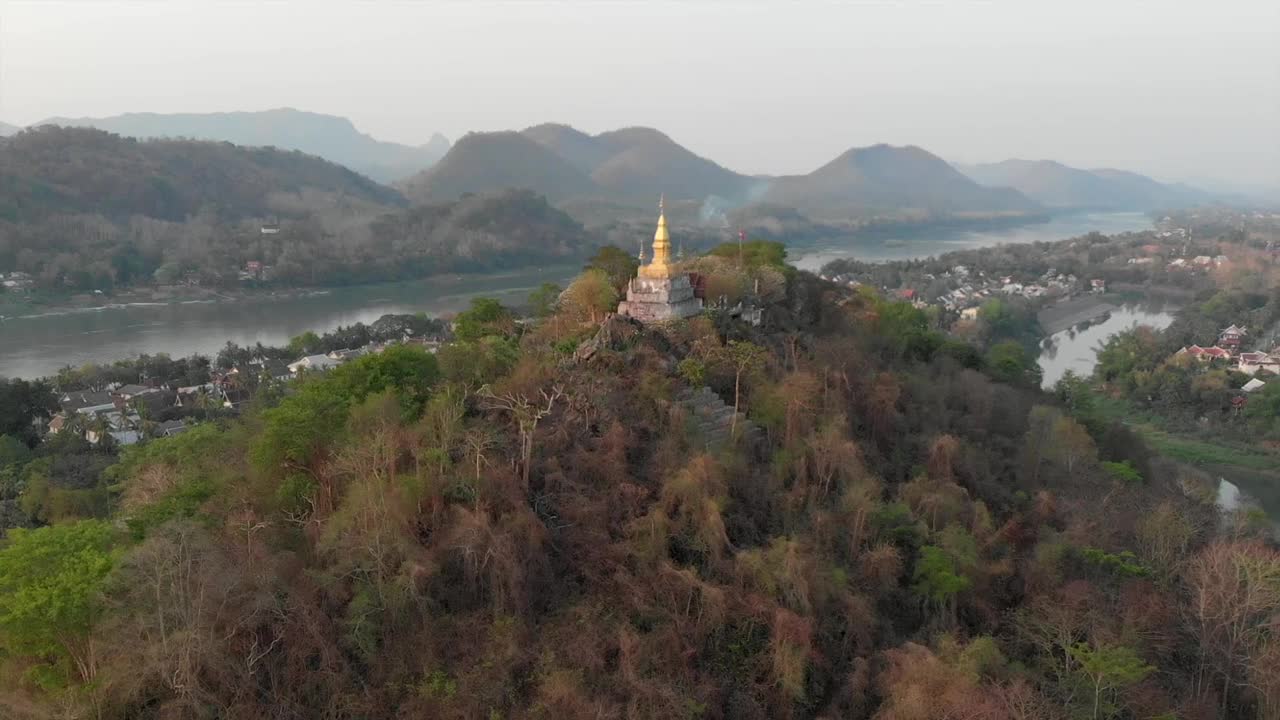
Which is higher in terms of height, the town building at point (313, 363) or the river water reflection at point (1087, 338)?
the town building at point (313, 363)

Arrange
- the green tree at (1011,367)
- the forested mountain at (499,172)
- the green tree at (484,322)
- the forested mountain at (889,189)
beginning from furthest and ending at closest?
1. the forested mountain at (889,189)
2. the forested mountain at (499,172)
3. the green tree at (1011,367)
4. the green tree at (484,322)

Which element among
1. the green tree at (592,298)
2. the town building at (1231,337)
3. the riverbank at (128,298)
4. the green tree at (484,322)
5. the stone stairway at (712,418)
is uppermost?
the green tree at (592,298)

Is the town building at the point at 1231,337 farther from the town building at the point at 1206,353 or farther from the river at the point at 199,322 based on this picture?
the river at the point at 199,322

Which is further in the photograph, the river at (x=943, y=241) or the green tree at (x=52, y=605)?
the river at (x=943, y=241)

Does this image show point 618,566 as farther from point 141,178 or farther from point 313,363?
point 141,178

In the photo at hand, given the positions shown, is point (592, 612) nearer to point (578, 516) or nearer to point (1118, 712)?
point (578, 516)

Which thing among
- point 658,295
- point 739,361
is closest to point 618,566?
point 739,361

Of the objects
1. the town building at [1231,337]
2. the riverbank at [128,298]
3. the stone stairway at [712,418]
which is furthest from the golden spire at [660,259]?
the riverbank at [128,298]
